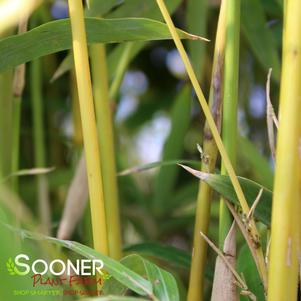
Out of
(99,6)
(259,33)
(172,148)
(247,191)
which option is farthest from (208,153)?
(172,148)

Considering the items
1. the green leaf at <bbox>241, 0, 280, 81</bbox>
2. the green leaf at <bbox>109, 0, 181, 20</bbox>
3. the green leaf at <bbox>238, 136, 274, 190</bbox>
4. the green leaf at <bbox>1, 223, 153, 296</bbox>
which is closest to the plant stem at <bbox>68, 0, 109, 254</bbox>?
the green leaf at <bbox>1, 223, 153, 296</bbox>

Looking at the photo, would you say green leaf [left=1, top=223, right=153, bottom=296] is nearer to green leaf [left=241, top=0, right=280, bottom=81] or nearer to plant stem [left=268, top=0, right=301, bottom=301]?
plant stem [left=268, top=0, right=301, bottom=301]

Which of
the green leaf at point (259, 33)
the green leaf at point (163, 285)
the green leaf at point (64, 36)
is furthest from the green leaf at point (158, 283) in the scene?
the green leaf at point (259, 33)

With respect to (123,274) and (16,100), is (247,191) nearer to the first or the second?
(123,274)

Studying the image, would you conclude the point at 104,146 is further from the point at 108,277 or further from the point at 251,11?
the point at 251,11

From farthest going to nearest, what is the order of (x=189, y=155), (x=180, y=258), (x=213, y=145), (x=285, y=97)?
(x=189, y=155) < (x=180, y=258) < (x=213, y=145) < (x=285, y=97)

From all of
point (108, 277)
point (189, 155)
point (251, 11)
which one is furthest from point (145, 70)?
point (108, 277)
